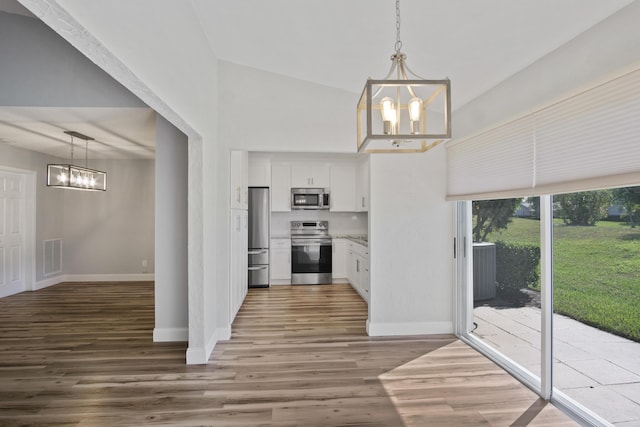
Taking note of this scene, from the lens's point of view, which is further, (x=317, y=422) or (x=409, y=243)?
(x=409, y=243)

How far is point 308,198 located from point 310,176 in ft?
1.36

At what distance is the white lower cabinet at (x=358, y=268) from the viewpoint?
472cm

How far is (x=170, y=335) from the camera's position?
3439 millimetres

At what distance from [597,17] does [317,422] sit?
9.53 feet

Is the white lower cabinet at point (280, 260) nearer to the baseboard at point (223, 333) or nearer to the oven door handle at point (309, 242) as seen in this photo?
the oven door handle at point (309, 242)

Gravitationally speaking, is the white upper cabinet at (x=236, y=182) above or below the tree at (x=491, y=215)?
above

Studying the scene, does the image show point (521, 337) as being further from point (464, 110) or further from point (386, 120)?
point (386, 120)

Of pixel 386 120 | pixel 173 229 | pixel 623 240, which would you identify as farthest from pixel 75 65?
pixel 623 240

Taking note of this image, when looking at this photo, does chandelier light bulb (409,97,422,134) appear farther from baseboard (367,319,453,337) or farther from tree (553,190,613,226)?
baseboard (367,319,453,337)

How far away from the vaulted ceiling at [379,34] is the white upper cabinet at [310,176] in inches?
106

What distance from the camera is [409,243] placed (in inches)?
143

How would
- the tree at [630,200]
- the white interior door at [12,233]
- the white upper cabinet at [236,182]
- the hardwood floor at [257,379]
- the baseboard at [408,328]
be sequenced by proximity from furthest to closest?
the white interior door at [12,233] < the white upper cabinet at [236,182] < the baseboard at [408,328] < the hardwood floor at [257,379] < the tree at [630,200]

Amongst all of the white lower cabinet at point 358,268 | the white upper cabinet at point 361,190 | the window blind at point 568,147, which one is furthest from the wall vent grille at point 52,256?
the window blind at point 568,147

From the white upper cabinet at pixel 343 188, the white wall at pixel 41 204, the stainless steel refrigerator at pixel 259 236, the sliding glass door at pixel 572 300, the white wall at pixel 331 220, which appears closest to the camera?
the sliding glass door at pixel 572 300
